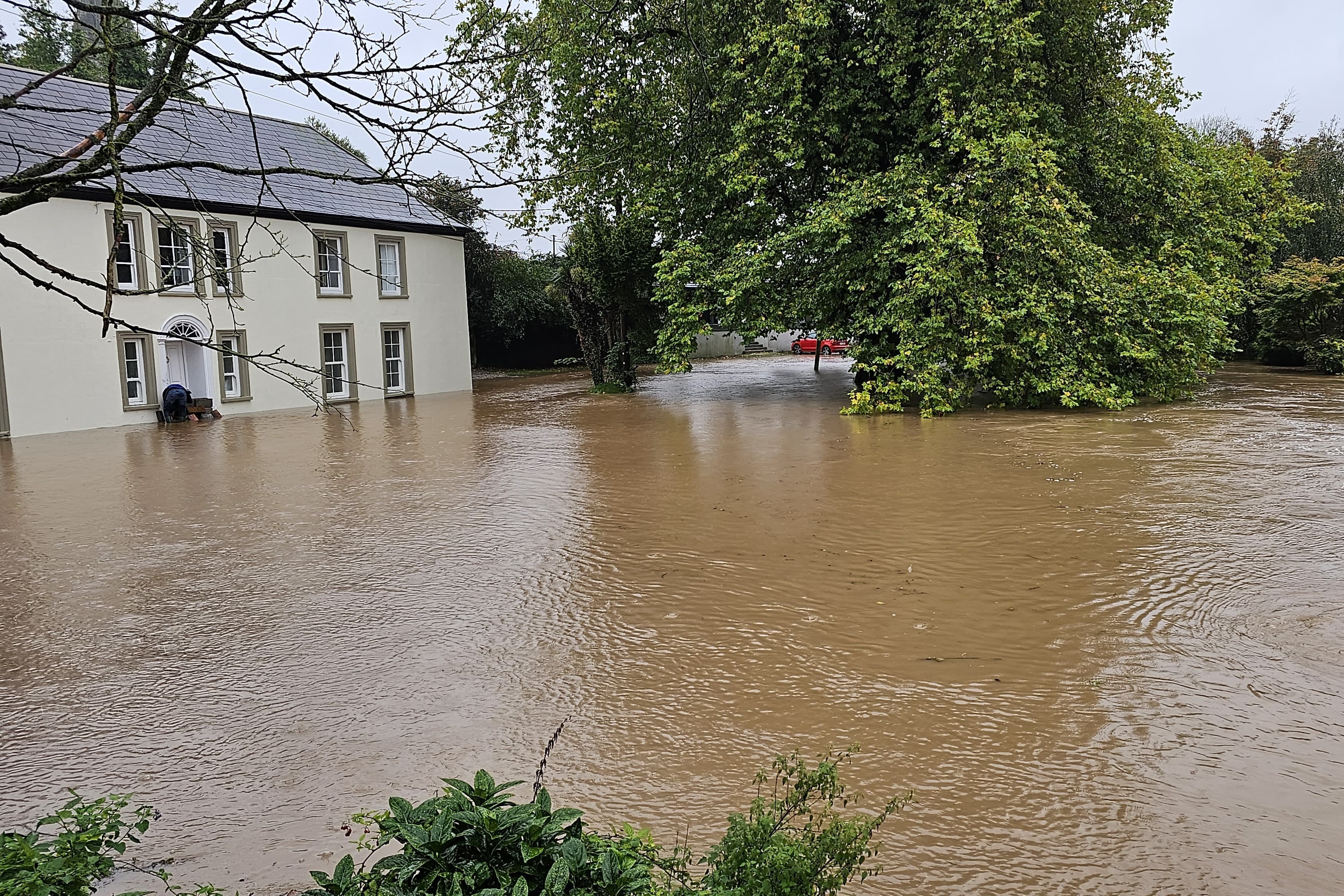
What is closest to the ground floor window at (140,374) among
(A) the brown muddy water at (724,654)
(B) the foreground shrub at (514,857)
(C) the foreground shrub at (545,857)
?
(A) the brown muddy water at (724,654)

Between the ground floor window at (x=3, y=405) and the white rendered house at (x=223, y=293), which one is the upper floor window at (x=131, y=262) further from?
the ground floor window at (x=3, y=405)

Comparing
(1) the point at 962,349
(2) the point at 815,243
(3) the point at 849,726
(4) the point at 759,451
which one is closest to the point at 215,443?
(4) the point at 759,451

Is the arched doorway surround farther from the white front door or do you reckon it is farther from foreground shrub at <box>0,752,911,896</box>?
foreground shrub at <box>0,752,911,896</box>

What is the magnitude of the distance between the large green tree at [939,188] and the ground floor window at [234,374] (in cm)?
899

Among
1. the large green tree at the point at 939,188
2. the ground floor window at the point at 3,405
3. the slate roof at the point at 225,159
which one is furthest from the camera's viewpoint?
the ground floor window at the point at 3,405

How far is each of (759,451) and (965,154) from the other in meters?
7.95

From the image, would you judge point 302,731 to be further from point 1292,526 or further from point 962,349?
point 962,349

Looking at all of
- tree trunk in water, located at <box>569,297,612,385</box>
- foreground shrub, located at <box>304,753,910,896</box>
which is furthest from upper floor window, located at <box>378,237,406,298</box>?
foreground shrub, located at <box>304,753,910,896</box>

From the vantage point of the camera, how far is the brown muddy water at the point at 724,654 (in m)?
4.16

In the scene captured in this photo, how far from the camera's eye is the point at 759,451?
49.4 feet

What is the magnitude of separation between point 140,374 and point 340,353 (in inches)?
227

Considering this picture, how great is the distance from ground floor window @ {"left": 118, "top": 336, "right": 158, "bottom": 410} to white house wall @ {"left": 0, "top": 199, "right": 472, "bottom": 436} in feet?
0.48

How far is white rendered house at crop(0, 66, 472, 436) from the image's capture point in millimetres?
19125

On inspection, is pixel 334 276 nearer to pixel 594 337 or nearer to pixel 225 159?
pixel 225 159
